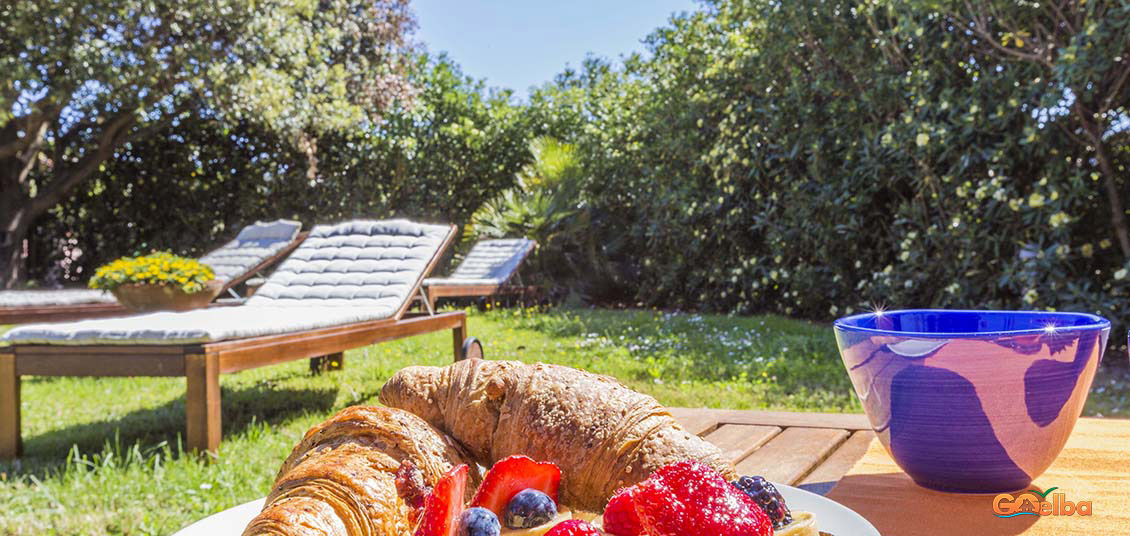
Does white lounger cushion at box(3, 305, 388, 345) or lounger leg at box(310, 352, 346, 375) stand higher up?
white lounger cushion at box(3, 305, 388, 345)

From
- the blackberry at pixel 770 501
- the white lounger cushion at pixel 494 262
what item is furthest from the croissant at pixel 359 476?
the white lounger cushion at pixel 494 262

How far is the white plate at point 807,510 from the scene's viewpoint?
63 centimetres

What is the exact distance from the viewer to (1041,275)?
15.1 feet

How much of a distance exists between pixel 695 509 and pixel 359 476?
1.02 feet

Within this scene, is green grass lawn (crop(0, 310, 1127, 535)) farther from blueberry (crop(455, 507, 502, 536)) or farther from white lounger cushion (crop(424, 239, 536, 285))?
blueberry (crop(455, 507, 502, 536))

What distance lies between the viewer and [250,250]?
25.1 feet

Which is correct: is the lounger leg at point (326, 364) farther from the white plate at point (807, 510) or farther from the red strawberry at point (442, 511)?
the red strawberry at point (442, 511)

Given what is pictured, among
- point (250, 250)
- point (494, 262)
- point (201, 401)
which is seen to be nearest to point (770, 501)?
point (201, 401)

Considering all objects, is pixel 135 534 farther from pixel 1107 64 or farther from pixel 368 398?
pixel 1107 64

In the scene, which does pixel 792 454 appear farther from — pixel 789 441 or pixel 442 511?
pixel 442 511

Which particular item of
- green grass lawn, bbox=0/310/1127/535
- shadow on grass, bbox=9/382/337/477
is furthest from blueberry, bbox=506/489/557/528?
shadow on grass, bbox=9/382/337/477

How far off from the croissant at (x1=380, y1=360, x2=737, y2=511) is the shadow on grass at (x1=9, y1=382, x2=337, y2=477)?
254 centimetres

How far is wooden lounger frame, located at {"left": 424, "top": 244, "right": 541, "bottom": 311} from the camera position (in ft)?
22.1

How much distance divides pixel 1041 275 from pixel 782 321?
2.57 m
